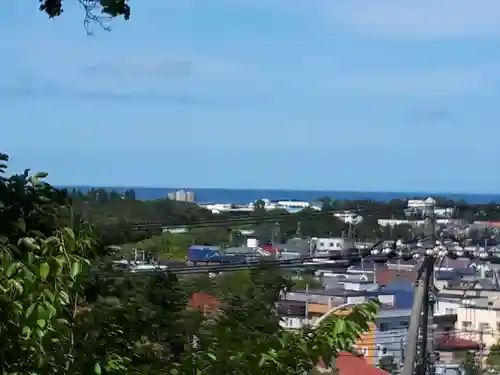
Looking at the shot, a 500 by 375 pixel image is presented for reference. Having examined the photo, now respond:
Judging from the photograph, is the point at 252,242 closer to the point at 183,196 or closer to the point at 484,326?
the point at 183,196

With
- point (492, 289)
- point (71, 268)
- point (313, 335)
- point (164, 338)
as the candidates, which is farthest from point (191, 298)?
point (492, 289)

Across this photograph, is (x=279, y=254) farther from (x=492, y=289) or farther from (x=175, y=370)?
(x=492, y=289)

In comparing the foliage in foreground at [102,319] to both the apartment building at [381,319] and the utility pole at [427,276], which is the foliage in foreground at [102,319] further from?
the utility pole at [427,276]

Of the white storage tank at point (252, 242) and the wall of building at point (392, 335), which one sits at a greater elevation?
the white storage tank at point (252, 242)

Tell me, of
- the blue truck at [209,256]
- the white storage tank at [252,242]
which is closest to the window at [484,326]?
the white storage tank at [252,242]

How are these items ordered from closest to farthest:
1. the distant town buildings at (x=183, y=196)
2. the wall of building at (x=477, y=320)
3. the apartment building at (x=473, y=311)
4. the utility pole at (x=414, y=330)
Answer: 1. the utility pole at (x=414, y=330)
2. the distant town buildings at (x=183, y=196)
3. the apartment building at (x=473, y=311)
4. the wall of building at (x=477, y=320)

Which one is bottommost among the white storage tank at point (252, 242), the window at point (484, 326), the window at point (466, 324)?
the window at point (484, 326)
